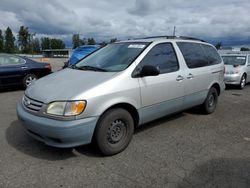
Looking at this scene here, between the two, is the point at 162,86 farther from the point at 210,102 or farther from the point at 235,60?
the point at 235,60

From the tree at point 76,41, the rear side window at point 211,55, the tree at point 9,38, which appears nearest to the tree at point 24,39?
the tree at point 9,38

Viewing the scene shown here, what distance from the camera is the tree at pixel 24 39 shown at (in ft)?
302

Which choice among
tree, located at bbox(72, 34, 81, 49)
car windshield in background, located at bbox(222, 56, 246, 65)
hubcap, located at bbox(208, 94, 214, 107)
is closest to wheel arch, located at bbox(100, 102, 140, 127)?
hubcap, located at bbox(208, 94, 214, 107)

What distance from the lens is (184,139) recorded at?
164 inches

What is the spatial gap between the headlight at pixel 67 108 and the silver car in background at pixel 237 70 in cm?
830

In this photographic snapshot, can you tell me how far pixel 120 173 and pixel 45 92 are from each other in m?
1.50

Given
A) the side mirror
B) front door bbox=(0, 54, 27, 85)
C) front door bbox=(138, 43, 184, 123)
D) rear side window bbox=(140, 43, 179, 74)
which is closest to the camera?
the side mirror

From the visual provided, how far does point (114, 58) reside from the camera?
A: 4.08 m

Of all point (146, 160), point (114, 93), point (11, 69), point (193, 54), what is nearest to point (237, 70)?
point (193, 54)

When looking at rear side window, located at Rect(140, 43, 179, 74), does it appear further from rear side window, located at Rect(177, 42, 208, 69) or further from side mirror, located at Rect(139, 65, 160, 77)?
rear side window, located at Rect(177, 42, 208, 69)

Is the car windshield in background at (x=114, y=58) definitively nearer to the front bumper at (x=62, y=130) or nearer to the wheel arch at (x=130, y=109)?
the wheel arch at (x=130, y=109)

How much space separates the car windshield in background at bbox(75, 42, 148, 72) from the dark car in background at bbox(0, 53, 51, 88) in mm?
4665

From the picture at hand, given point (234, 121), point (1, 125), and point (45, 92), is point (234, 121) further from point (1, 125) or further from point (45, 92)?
point (1, 125)

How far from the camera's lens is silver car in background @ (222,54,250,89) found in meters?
9.71
